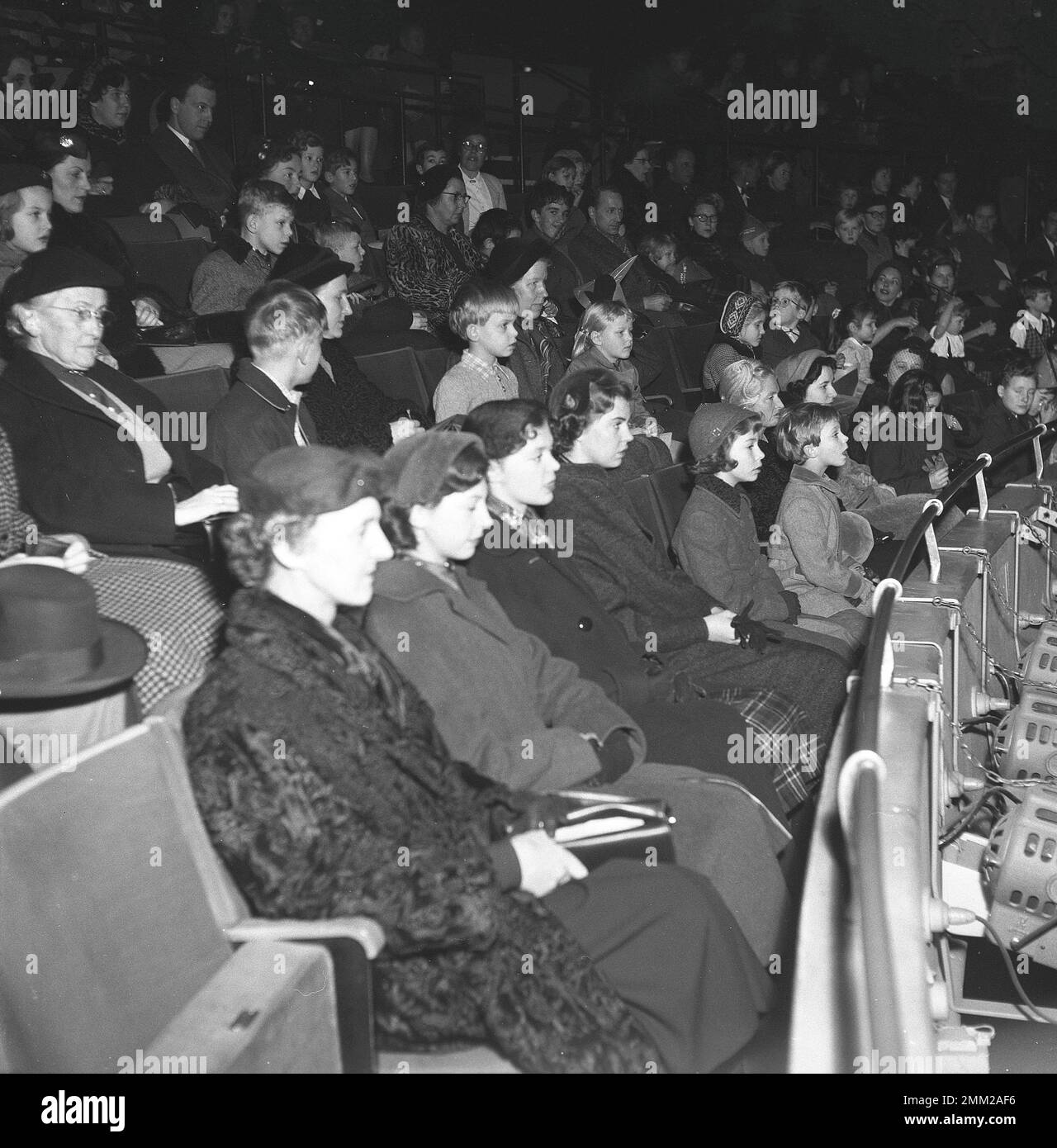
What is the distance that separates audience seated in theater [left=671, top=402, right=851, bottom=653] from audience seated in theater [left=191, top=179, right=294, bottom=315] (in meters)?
1.83

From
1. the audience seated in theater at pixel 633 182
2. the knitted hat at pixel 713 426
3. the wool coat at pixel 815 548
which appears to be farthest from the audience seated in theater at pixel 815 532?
the audience seated in theater at pixel 633 182

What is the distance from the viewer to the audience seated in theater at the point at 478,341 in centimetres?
474

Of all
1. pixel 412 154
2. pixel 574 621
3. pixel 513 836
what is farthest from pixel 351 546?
pixel 412 154

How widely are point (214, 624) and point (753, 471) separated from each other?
2008mm

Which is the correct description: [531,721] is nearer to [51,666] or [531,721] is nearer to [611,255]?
[51,666]

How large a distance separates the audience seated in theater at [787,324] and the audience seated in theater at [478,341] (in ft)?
9.54

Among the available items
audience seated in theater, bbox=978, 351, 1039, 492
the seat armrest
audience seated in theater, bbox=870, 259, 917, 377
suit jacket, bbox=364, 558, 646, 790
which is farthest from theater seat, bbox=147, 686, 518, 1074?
audience seated in theater, bbox=870, 259, 917, 377

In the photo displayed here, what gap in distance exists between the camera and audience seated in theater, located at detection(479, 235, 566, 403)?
5.49 meters

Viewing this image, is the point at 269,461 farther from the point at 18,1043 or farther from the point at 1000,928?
the point at 1000,928

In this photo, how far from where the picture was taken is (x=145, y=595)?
3018 mm

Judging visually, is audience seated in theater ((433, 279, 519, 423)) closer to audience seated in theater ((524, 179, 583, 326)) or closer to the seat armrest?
audience seated in theater ((524, 179, 583, 326))

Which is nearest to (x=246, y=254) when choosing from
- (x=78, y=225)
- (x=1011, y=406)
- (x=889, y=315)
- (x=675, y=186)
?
(x=78, y=225)

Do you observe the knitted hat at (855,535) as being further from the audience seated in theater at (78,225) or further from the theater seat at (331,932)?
the theater seat at (331,932)
